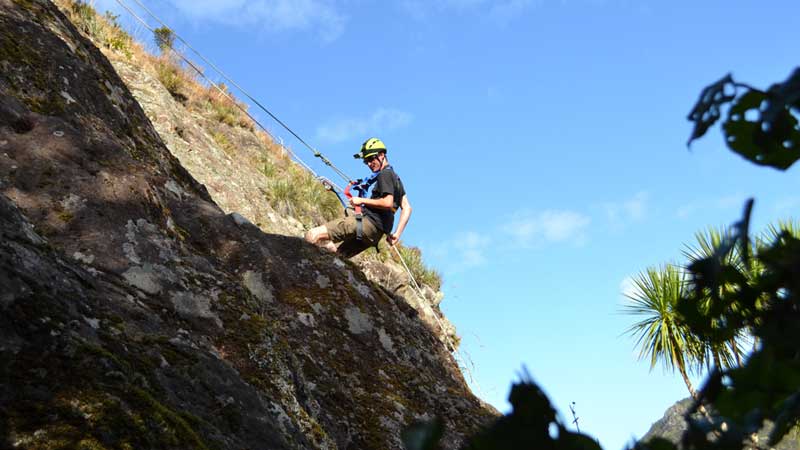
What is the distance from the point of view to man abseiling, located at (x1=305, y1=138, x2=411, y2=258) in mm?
7961

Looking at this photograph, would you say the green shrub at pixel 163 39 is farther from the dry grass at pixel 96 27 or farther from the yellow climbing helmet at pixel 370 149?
the yellow climbing helmet at pixel 370 149

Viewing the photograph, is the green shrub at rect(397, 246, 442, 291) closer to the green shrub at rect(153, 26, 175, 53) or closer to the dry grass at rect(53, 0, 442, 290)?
the dry grass at rect(53, 0, 442, 290)

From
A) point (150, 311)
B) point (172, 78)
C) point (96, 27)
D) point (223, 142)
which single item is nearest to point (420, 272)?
point (223, 142)

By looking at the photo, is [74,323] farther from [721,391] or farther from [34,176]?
[721,391]

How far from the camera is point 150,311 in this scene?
3.60 metres

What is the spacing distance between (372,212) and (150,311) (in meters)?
4.59

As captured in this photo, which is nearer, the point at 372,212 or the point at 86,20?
the point at 372,212

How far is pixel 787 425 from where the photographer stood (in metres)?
0.93

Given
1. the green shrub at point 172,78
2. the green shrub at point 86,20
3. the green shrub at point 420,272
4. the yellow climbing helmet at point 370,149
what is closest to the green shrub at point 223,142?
the green shrub at point 172,78

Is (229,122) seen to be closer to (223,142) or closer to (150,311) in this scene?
(223,142)

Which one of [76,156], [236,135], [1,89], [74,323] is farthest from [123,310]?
[236,135]

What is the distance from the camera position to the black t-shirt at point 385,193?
7965 mm

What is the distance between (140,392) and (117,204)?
1.99 meters

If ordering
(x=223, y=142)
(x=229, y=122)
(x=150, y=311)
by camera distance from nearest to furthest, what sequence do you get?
1. (x=150, y=311)
2. (x=223, y=142)
3. (x=229, y=122)
